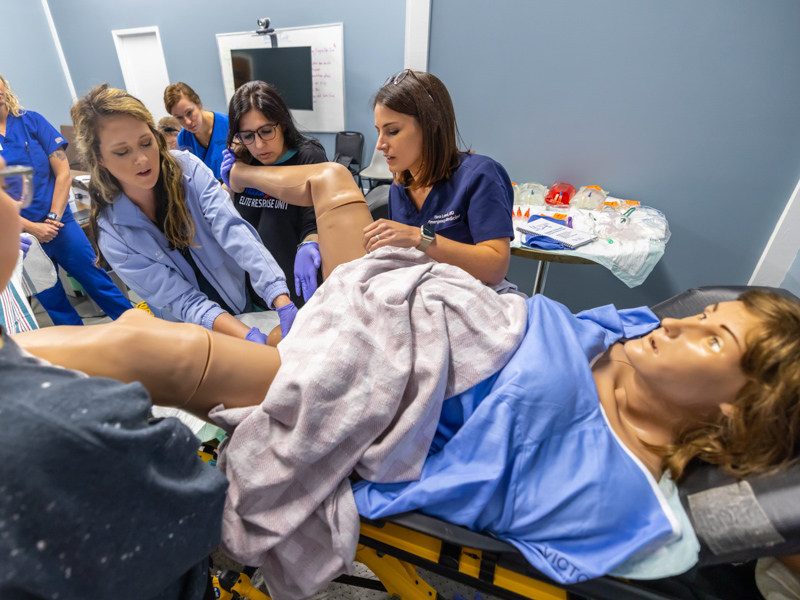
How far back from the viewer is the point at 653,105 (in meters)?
2.09

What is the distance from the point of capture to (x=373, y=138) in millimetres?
3635

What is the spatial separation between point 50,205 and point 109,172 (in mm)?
1325

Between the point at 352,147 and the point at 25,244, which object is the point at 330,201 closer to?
the point at 25,244

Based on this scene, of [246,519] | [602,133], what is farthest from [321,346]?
[602,133]

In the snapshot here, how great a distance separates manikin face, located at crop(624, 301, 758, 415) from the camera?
0.69m

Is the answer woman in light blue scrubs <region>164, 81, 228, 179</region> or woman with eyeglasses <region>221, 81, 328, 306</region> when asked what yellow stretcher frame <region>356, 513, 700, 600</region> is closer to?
woman with eyeglasses <region>221, 81, 328, 306</region>

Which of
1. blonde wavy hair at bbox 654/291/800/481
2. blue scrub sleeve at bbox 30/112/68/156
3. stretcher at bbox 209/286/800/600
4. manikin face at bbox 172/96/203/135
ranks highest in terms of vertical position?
manikin face at bbox 172/96/203/135

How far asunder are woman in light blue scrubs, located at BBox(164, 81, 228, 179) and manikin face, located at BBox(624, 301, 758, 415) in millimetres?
2615

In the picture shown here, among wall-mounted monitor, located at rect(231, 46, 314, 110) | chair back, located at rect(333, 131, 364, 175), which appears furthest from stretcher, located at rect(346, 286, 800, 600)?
wall-mounted monitor, located at rect(231, 46, 314, 110)

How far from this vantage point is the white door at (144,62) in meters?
4.10

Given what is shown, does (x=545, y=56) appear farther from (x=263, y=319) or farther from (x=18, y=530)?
(x=18, y=530)

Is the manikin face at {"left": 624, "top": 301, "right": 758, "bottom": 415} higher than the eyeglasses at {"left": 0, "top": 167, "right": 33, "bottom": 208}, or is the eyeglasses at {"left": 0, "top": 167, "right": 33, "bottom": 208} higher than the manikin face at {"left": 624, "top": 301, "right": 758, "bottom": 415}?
the eyeglasses at {"left": 0, "top": 167, "right": 33, "bottom": 208}

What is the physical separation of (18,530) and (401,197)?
1.27 meters

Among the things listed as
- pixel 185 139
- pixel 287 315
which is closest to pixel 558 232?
pixel 287 315
